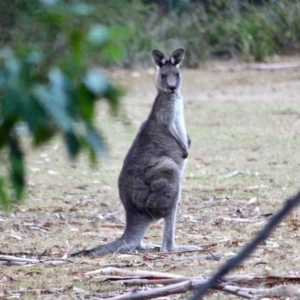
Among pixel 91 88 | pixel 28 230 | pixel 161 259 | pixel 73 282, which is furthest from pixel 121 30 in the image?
pixel 28 230

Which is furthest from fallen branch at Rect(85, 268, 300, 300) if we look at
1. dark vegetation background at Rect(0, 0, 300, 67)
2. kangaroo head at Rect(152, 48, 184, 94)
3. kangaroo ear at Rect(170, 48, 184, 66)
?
dark vegetation background at Rect(0, 0, 300, 67)

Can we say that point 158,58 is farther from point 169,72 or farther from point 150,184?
point 150,184

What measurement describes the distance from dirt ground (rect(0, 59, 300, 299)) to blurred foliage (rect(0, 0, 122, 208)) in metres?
0.03

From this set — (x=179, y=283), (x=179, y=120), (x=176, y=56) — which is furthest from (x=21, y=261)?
(x=176, y=56)

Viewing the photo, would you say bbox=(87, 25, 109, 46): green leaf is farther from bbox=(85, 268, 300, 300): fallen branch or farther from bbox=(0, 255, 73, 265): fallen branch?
bbox=(0, 255, 73, 265): fallen branch

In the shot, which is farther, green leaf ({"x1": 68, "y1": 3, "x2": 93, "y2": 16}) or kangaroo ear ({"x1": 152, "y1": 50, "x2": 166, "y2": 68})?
kangaroo ear ({"x1": 152, "y1": 50, "x2": 166, "y2": 68})

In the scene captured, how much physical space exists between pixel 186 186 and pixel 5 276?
3697 mm

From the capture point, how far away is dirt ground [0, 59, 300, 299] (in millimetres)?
4175

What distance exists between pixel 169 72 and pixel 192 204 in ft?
4.17

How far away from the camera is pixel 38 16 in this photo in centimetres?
115

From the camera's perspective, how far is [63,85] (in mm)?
1136

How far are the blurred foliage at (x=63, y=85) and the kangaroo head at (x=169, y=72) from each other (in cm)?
494

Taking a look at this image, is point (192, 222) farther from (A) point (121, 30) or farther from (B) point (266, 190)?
(A) point (121, 30)

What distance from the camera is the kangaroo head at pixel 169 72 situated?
6.12 metres
